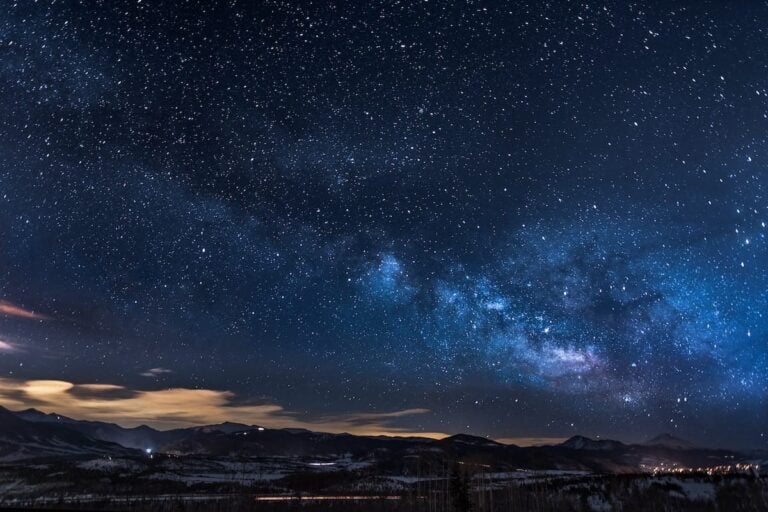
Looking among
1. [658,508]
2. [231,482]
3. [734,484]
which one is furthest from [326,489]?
[734,484]

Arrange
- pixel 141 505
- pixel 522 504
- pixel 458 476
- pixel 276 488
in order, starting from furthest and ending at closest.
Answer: pixel 276 488, pixel 522 504, pixel 141 505, pixel 458 476

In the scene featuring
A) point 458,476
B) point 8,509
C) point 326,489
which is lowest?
point 326,489

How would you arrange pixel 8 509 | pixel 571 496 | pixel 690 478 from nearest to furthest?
1. pixel 8 509
2. pixel 571 496
3. pixel 690 478

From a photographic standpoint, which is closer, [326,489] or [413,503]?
[413,503]

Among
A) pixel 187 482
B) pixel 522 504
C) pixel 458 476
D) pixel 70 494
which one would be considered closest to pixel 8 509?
pixel 458 476

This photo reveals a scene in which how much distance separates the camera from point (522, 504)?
14450cm

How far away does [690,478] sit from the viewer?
555 feet

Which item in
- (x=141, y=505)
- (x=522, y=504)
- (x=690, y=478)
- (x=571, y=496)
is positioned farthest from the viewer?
(x=690, y=478)

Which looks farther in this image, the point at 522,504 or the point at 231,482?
the point at 231,482

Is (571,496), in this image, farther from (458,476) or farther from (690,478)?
(458,476)

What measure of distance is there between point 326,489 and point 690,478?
4545 inches

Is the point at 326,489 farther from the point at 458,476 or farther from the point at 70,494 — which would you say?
the point at 458,476

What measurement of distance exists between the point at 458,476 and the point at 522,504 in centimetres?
10167

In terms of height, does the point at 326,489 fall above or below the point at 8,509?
below
